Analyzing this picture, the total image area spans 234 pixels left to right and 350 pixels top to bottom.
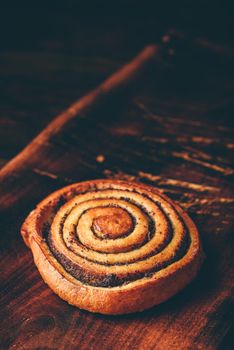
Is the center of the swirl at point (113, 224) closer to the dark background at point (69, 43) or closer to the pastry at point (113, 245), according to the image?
the pastry at point (113, 245)

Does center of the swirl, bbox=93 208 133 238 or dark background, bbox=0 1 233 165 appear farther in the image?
dark background, bbox=0 1 233 165

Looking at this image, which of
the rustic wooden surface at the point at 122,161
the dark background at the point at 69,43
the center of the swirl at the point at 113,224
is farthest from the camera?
the dark background at the point at 69,43

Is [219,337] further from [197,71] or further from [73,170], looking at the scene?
[197,71]

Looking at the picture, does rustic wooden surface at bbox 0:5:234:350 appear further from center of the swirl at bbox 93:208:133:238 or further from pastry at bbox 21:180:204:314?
center of the swirl at bbox 93:208:133:238

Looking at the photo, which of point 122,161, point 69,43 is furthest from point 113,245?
point 69,43

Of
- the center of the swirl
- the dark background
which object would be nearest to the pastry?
the center of the swirl

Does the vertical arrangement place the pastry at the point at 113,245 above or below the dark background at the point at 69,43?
below

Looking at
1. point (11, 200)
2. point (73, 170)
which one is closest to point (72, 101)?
point (73, 170)

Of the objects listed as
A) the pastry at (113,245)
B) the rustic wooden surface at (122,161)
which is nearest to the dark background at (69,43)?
the rustic wooden surface at (122,161)
